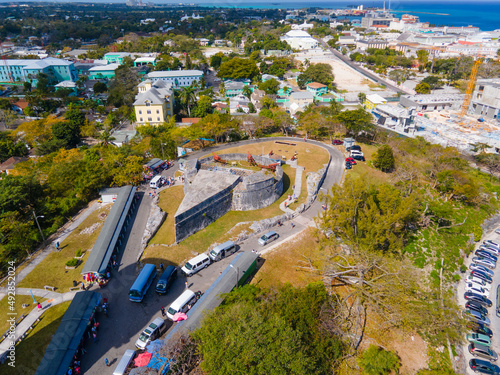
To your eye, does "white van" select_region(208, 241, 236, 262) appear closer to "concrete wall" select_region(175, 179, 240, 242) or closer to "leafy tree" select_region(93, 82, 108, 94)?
"concrete wall" select_region(175, 179, 240, 242)

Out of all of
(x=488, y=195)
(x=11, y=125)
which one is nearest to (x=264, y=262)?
(x=488, y=195)

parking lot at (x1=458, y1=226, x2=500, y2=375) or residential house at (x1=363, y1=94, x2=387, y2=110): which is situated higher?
residential house at (x1=363, y1=94, x2=387, y2=110)

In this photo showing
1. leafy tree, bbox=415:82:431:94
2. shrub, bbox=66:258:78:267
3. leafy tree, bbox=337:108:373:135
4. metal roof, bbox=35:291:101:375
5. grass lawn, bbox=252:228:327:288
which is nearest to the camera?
metal roof, bbox=35:291:101:375

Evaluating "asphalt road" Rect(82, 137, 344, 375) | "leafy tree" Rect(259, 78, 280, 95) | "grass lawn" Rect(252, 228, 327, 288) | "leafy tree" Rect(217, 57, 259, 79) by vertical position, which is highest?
"leafy tree" Rect(217, 57, 259, 79)

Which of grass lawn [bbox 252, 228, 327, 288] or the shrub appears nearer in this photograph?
grass lawn [bbox 252, 228, 327, 288]

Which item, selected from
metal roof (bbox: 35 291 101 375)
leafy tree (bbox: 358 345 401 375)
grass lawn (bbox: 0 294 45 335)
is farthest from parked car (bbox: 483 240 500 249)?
grass lawn (bbox: 0 294 45 335)

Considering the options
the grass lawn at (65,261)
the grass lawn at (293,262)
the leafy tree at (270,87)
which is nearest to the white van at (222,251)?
the grass lawn at (293,262)

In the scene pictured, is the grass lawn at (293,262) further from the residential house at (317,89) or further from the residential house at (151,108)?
the residential house at (317,89)
